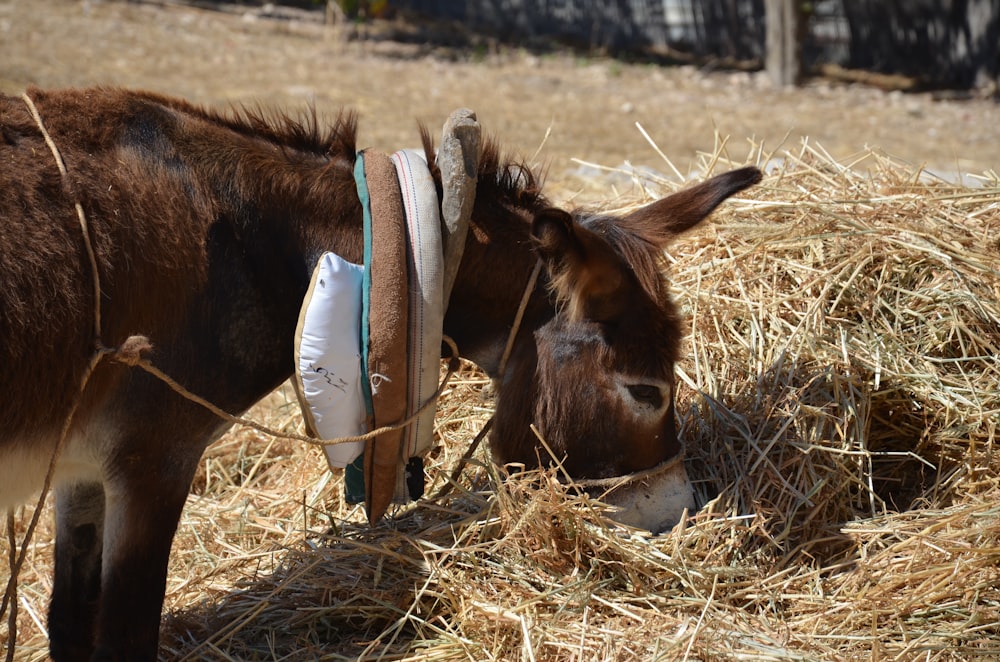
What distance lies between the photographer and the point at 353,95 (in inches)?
370

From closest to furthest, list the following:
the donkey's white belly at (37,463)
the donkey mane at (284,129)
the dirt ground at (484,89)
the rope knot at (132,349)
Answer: the rope knot at (132,349) < the donkey's white belly at (37,463) < the donkey mane at (284,129) < the dirt ground at (484,89)

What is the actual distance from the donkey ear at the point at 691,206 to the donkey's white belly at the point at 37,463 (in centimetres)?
146

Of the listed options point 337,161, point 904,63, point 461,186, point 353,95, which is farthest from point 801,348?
point 904,63

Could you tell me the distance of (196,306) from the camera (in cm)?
213

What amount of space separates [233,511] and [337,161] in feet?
4.87

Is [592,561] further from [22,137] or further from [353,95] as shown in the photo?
[353,95]

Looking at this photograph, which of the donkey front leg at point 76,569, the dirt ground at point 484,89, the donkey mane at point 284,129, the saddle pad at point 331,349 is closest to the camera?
the saddle pad at point 331,349

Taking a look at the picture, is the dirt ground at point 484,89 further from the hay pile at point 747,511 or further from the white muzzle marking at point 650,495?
the white muzzle marking at point 650,495

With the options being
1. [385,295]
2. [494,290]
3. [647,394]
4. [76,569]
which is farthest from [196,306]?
[647,394]

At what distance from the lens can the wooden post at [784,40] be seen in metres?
11.6

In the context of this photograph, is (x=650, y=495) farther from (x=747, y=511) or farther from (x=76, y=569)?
(x=76, y=569)

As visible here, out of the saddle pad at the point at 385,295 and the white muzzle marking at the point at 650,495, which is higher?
the saddle pad at the point at 385,295

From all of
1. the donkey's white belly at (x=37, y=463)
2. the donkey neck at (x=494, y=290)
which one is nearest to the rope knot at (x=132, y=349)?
the donkey's white belly at (x=37, y=463)

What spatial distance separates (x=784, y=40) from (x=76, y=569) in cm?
1129
